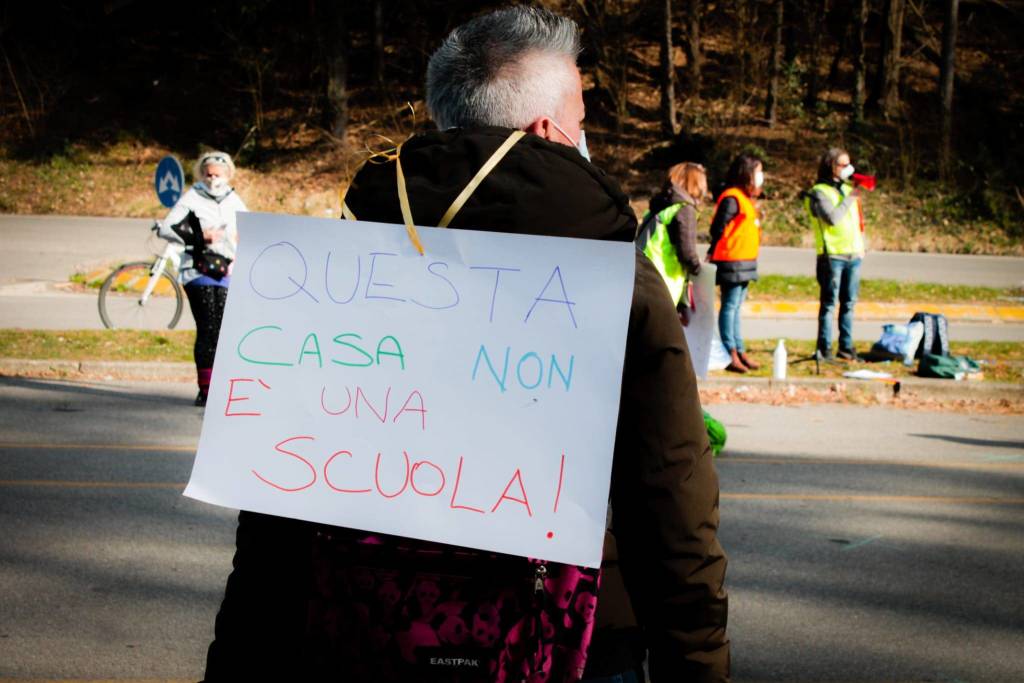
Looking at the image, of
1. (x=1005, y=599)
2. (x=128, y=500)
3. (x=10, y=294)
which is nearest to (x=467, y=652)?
(x=1005, y=599)

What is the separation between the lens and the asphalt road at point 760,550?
4.40 meters

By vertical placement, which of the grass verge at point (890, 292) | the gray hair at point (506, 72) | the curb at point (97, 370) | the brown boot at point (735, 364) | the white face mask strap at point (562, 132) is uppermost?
the grass verge at point (890, 292)

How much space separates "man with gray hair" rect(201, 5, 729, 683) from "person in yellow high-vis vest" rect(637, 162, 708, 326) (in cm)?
667

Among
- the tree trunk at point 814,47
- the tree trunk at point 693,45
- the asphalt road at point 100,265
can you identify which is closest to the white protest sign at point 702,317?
the asphalt road at point 100,265

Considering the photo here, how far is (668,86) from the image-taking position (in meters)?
29.9

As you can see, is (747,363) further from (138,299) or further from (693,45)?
(693,45)

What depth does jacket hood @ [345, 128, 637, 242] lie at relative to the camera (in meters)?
1.59

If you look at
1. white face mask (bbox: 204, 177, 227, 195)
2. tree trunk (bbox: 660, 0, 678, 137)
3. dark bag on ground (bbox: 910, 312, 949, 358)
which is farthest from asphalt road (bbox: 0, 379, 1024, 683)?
tree trunk (bbox: 660, 0, 678, 137)

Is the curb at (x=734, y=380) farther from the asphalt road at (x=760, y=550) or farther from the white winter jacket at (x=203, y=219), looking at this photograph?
the white winter jacket at (x=203, y=219)

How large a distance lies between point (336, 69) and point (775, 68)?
12126 mm

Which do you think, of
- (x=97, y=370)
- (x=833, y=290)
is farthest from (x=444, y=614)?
(x=833, y=290)

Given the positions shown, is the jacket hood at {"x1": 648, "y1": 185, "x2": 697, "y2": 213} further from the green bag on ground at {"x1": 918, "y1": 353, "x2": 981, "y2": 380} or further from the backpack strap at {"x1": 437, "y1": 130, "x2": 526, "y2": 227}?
Answer: the backpack strap at {"x1": 437, "y1": 130, "x2": 526, "y2": 227}

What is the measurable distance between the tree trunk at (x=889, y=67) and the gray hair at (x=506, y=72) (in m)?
31.0

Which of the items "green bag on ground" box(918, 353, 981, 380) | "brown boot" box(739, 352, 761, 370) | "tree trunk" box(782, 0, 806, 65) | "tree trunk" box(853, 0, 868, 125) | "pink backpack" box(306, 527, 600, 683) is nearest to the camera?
"pink backpack" box(306, 527, 600, 683)
